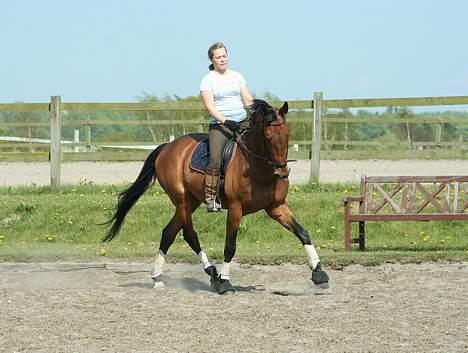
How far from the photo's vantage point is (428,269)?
1121 cm

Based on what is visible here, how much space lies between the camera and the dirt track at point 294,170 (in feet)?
65.4

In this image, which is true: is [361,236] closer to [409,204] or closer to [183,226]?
[409,204]

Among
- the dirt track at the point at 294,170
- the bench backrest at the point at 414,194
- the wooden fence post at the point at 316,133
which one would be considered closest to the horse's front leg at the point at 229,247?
the bench backrest at the point at 414,194

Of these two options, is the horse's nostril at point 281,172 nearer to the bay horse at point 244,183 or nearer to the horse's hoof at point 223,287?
the bay horse at point 244,183

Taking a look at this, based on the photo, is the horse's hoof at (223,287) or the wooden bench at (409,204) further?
the wooden bench at (409,204)

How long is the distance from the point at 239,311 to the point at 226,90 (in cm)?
270

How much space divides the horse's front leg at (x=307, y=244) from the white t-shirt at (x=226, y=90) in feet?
3.60

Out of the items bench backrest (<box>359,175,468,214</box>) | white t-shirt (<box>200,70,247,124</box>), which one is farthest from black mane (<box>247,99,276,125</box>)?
bench backrest (<box>359,175,468,214</box>)

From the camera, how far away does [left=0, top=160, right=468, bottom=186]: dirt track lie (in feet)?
65.4

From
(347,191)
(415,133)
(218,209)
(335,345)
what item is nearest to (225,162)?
(218,209)

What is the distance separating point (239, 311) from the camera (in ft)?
27.7

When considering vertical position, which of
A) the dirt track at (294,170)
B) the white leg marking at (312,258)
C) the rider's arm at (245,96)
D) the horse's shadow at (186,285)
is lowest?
the horse's shadow at (186,285)

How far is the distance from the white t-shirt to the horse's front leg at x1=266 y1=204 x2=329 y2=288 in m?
1.10

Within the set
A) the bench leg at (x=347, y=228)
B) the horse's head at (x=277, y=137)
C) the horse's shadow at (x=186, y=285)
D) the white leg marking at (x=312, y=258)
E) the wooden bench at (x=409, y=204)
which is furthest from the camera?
the bench leg at (x=347, y=228)
